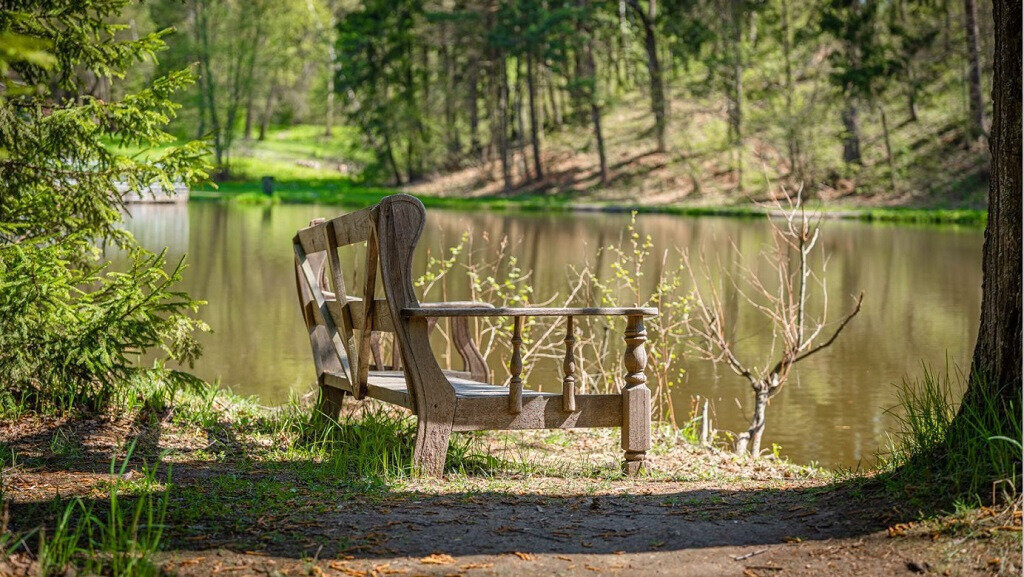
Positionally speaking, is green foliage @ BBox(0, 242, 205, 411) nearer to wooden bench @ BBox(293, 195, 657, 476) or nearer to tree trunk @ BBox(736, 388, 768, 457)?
wooden bench @ BBox(293, 195, 657, 476)

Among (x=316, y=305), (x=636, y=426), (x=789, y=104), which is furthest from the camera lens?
(x=789, y=104)

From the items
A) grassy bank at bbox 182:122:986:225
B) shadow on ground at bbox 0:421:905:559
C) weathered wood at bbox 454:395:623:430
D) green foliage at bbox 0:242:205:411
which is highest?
grassy bank at bbox 182:122:986:225

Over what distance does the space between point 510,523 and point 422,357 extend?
1.41 m

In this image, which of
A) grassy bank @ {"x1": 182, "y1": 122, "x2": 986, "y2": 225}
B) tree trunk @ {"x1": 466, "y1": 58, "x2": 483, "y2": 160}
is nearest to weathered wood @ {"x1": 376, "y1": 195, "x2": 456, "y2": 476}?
grassy bank @ {"x1": 182, "y1": 122, "x2": 986, "y2": 225}

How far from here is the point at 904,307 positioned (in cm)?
1578

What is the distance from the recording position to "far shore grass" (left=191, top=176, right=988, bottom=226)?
35.6m

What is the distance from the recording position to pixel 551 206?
152ft

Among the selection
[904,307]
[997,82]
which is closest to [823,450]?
[997,82]

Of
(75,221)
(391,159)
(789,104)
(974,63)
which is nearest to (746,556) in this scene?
(75,221)

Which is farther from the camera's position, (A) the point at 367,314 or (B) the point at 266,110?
(B) the point at 266,110

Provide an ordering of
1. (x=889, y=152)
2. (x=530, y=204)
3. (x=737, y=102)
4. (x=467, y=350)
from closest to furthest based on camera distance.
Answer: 1. (x=467, y=350)
2. (x=889, y=152)
3. (x=737, y=102)
4. (x=530, y=204)

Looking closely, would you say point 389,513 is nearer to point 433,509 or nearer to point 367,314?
point 433,509

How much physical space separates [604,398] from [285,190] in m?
52.6

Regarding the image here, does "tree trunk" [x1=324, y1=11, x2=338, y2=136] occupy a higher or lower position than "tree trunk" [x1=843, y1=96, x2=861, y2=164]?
higher
